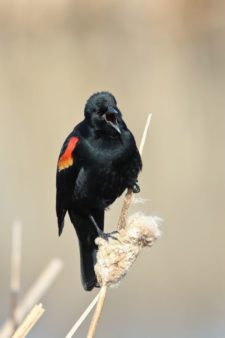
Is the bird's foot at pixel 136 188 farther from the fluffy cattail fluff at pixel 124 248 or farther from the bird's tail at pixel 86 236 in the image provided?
the fluffy cattail fluff at pixel 124 248

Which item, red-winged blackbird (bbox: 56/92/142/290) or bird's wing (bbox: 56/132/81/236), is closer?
red-winged blackbird (bbox: 56/92/142/290)

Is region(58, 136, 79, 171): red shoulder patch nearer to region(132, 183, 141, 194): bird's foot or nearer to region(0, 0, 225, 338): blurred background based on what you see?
region(132, 183, 141, 194): bird's foot

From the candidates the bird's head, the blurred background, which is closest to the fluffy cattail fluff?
the bird's head

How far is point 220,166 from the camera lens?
4754 mm

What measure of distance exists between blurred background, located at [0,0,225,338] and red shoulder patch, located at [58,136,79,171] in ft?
4.37

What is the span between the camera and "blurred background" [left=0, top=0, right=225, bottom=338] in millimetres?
4266

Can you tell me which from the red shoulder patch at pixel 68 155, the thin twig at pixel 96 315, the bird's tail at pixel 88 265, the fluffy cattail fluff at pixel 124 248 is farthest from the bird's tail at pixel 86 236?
the thin twig at pixel 96 315

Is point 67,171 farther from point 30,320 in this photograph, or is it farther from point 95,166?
point 30,320

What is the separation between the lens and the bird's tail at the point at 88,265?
9.20 ft

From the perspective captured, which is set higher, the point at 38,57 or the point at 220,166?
the point at 38,57

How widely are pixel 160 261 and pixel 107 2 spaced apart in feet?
7.36

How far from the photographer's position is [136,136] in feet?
15.4

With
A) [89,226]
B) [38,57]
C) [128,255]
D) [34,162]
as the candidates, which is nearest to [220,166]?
[34,162]

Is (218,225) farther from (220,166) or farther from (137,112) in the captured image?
(137,112)
